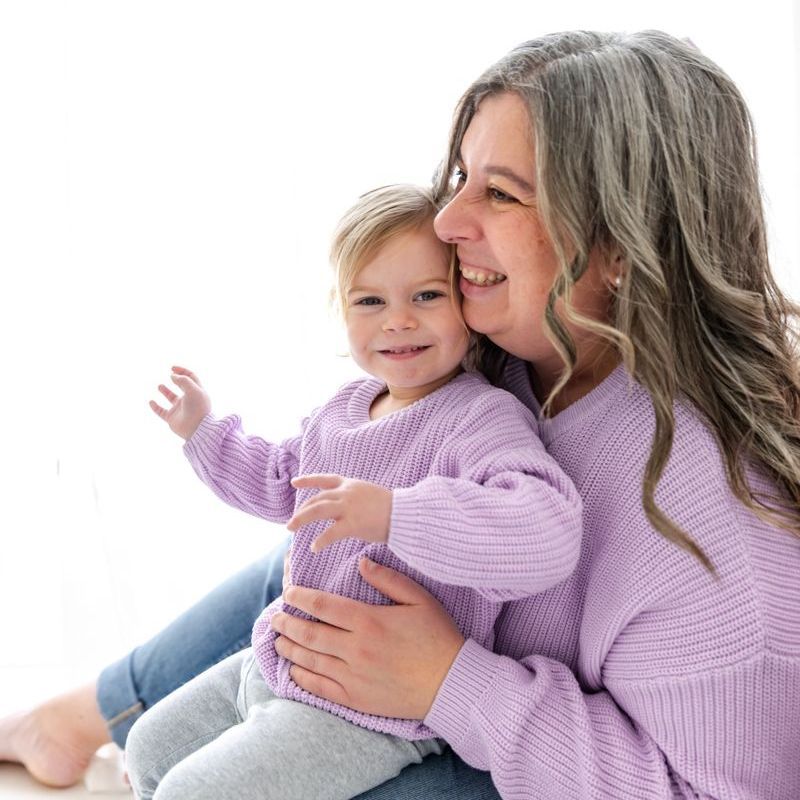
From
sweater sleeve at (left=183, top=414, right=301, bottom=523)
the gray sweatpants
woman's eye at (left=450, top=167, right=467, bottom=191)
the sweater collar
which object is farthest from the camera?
sweater sleeve at (left=183, top=414, right=301, bottom=523)

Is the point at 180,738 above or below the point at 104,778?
above

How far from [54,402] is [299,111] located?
3.33 ft

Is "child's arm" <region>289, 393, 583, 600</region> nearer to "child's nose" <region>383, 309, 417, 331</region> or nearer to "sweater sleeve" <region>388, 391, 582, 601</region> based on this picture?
"sweater sleeve" <region>388, 391, 582, 601</region>

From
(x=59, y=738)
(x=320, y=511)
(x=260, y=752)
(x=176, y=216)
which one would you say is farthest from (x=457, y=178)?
(x=176, y=216)

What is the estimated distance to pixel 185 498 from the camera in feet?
10.5

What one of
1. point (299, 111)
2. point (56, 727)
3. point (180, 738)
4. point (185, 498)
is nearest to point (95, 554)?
point (185, 498)

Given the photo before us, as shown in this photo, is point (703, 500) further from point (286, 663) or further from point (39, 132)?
point (39, 132)

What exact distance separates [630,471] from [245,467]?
627 millimetres

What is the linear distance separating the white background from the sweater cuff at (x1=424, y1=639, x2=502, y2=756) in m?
1.68

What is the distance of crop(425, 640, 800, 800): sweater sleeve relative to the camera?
4.41ft

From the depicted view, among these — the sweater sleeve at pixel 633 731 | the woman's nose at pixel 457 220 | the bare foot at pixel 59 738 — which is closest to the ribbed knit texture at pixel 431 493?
the sweater sleeve at pixel 633 731

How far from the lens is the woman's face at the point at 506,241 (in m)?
1.46

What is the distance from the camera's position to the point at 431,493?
51.3 inches

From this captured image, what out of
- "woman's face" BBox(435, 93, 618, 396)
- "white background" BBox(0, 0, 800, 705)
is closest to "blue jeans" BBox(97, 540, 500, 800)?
"woman's face" BBox(435, 93, 618, 396)
